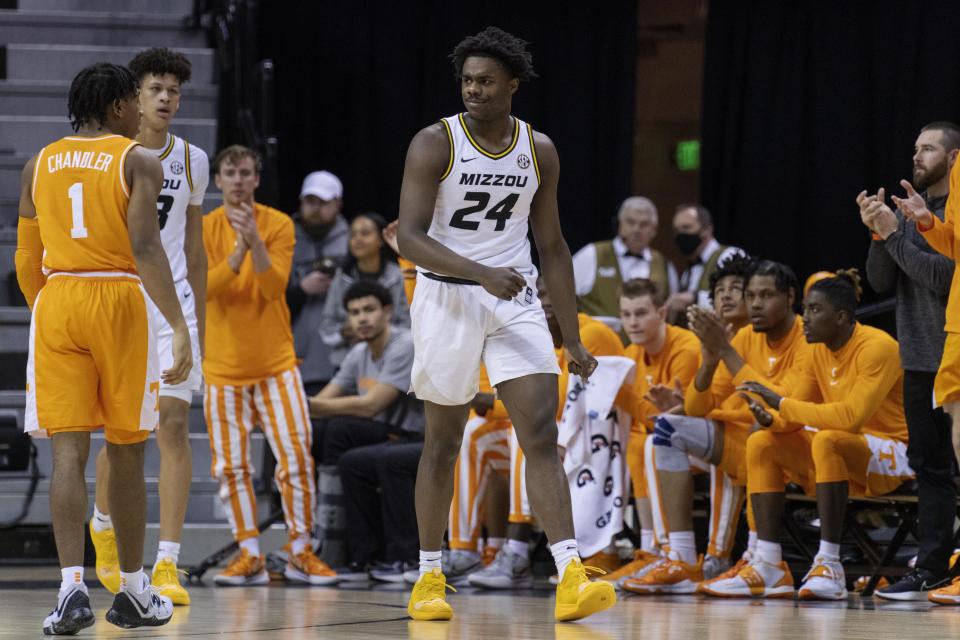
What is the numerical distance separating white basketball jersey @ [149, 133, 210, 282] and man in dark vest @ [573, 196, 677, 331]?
3.22m

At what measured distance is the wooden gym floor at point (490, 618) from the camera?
3.95 metres

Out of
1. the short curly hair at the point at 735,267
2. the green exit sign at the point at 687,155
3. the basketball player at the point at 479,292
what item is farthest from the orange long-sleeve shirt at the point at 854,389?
the green exit sign at the point at 687,155

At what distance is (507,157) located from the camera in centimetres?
438

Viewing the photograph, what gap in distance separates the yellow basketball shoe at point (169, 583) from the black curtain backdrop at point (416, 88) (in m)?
4.68

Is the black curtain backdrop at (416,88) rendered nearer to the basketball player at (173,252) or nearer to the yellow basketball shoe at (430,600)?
the basketball player at (173,252)

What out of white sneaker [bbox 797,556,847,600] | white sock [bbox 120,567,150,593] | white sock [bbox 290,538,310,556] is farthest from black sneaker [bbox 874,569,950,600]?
white sock [bbox 120,567,150,593]

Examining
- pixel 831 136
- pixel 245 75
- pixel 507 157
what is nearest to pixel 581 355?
pixel 507 157

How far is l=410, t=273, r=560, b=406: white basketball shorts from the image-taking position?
4.33 meters

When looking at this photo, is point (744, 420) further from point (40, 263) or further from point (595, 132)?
point (595, 132)

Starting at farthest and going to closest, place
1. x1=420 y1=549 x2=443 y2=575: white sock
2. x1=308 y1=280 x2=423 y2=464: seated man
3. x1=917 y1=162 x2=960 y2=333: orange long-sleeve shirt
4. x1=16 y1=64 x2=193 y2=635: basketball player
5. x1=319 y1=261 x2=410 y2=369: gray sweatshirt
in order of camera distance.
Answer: x1=319 y1=261 x2=410 y2=369: gray sweatshirt < x1=308 y1=280 x2=423 y2=464: seated man < x1=917 y1=162 x2=960 y2=333: orange long-sleeve shirt < x1=420 y1=549 x2=443 y2=575: white sock < x1=16 y1=64 x2=193 y2=635: basketball player

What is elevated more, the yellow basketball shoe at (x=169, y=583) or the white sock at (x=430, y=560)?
the white sock at (x=430, y=560)

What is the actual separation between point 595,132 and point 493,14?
3.35 feet

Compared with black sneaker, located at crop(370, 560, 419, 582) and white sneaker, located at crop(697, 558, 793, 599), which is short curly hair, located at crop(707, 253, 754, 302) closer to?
white sneaker, located at crop(697, 558, 793, 599)

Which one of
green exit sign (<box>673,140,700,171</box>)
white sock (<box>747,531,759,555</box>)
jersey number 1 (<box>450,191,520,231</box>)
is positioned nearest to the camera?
jersey number 1 (<box>450,191,520,231</box>)
